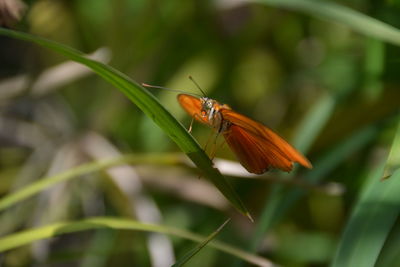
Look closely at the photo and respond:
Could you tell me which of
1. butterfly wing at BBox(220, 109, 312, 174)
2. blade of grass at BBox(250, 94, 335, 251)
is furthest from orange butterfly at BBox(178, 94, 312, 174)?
blade of grass at BBox(250, 94, 335, 251)

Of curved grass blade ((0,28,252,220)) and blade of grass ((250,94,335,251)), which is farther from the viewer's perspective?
blade of grass ((250,94,335,251))

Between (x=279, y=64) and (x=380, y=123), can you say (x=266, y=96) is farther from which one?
(x=380, y=123)

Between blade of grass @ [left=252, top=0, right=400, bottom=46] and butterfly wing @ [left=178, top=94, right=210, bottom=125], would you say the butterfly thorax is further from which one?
blade of grass @ [left=252, top=0, right=400, bottom=46]

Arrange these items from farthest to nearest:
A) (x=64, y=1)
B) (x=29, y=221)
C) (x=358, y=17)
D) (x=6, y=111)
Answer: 1. (x=64, y=1)
2. (x=6, y=111)
3. (x=29, y=221)
4. (x=358, y=17)

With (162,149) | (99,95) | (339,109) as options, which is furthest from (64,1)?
(339,109)

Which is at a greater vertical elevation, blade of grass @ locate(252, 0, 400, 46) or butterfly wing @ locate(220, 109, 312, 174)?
blade of grass @ locate(252, 0, 400, 46)

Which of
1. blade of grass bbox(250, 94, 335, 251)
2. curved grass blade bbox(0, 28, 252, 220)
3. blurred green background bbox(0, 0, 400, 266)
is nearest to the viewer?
curved grass blade bbox(0, 28, 252, 220)

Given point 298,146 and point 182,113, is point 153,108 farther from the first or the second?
point 182,113
